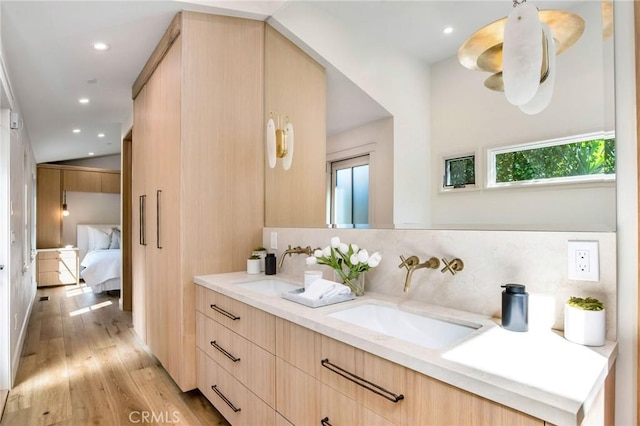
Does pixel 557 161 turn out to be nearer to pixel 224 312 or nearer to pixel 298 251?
pixel 298 251

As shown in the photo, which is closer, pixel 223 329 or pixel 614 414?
pixel 614 414

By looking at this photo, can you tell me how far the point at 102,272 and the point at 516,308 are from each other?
6103 mm

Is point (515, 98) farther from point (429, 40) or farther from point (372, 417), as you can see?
point (372, 417)

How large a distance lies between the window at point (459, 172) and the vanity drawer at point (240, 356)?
110cm

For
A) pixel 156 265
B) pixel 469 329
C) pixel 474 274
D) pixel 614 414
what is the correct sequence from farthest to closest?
pixel 156 265 < pixel 474 274 < pixel 469 329 < pixel 614 414

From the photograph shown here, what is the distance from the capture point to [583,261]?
1104 mm

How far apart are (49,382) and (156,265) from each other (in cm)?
112

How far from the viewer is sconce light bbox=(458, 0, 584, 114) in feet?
4.02

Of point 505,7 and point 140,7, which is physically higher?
→ point 140,7

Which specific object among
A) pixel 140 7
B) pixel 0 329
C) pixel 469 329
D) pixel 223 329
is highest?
pixel 140 7

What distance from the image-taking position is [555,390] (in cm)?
74

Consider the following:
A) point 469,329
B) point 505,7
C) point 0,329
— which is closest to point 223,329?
point 469,329

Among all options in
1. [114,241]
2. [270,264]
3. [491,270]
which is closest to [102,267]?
[114,241]

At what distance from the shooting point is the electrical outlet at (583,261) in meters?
1.08
